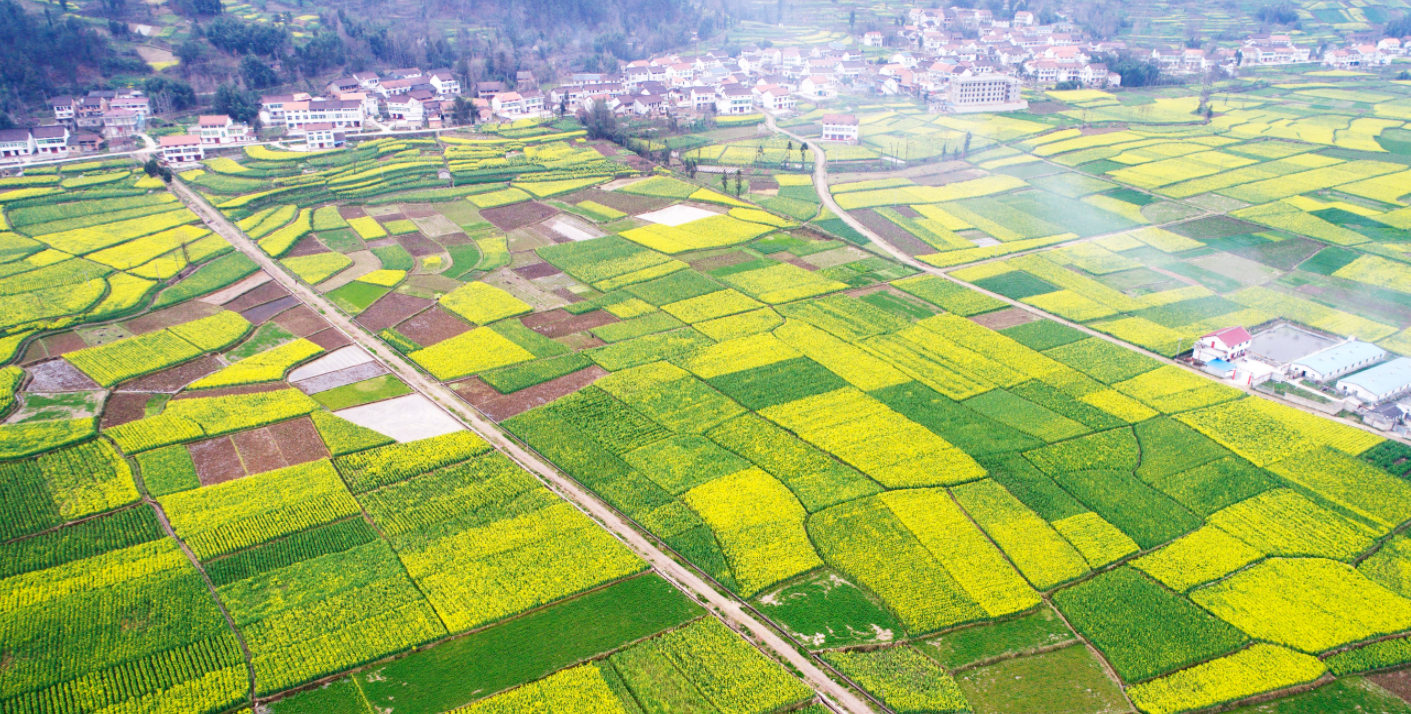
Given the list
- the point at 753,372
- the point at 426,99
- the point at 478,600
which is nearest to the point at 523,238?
the point at 753,372

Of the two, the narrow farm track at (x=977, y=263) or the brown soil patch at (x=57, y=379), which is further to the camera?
the narrow farm track at (x=977, y=263)

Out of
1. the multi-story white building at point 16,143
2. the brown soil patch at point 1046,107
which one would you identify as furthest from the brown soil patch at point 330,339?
the brown soil patch at point 1046,107

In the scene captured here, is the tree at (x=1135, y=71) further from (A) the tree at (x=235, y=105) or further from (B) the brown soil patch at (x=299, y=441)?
(B) the brown soil patch at (x=299, y=441)

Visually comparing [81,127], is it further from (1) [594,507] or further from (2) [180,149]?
(1) [594,507]

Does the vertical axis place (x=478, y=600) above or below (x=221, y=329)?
below

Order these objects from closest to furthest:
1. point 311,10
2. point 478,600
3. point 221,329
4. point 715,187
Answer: point 478,600 < point 221,329 < point 715,187 < point 311,10

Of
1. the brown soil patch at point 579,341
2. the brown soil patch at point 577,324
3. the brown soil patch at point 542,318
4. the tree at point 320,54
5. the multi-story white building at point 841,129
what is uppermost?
the tree at point 320,54

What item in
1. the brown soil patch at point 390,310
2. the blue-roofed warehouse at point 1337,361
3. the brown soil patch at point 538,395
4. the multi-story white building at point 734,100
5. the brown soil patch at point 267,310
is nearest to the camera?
the brown soil patch at point 538,395

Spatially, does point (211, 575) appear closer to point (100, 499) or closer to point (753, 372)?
point (100, 499)
